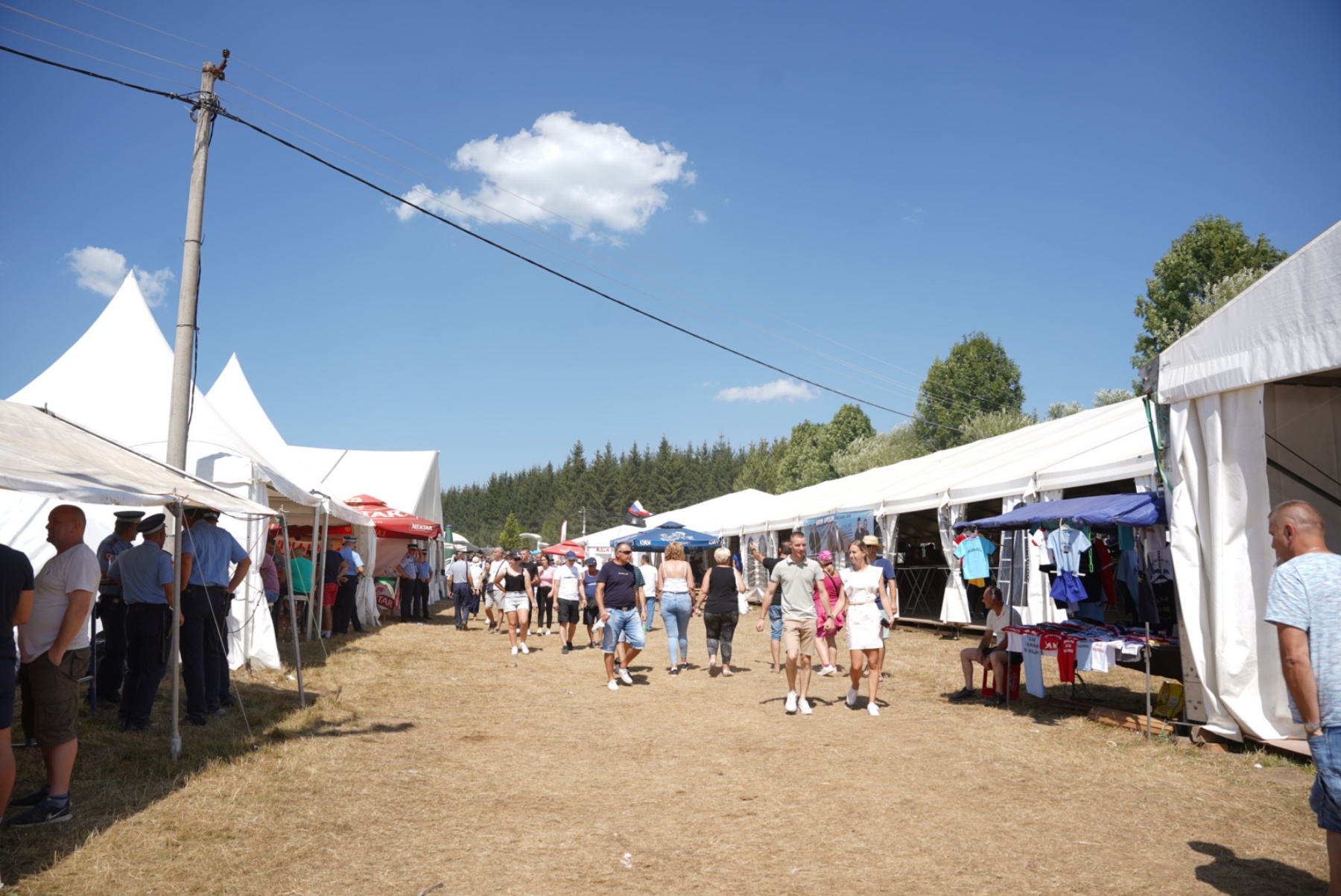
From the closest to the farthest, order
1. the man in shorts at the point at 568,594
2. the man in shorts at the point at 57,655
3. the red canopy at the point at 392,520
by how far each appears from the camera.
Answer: the man in shorts at the point at 57,655, the man in shorts at the point at 568,594, the red canopy at the point at 392,520

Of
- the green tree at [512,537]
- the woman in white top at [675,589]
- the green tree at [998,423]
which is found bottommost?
the woman in white top at [675,589]

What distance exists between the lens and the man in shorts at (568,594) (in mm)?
14953

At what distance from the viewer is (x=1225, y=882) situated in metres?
3.96

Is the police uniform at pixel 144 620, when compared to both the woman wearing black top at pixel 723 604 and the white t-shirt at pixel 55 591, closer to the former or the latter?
the white t-shirt at pixel 55 591

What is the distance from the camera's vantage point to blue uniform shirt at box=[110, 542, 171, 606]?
268 inches

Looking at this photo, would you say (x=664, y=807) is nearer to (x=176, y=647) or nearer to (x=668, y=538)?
(x=176, y=647)

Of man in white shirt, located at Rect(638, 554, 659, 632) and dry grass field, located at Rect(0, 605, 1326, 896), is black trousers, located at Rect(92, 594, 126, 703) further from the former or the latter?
man in white shirt, located at Rect(638, 554, 659, 632)

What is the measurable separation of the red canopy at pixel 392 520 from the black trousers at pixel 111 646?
1214cm

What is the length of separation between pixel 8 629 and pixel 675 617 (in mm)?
7876

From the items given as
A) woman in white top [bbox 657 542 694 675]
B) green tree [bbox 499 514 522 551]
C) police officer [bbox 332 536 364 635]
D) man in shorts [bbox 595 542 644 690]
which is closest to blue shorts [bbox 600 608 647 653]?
man in shorts [bbox 595 542 644 690]

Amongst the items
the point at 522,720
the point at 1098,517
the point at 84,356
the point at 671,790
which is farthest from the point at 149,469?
the point at 1098,517

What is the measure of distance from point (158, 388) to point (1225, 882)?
12.9 metres

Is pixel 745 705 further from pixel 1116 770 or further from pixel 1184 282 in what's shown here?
pixel 1184 282

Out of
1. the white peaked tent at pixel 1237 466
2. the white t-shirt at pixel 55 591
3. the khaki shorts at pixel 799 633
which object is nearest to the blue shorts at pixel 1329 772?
the white peaked tent at pixel 1237 466
